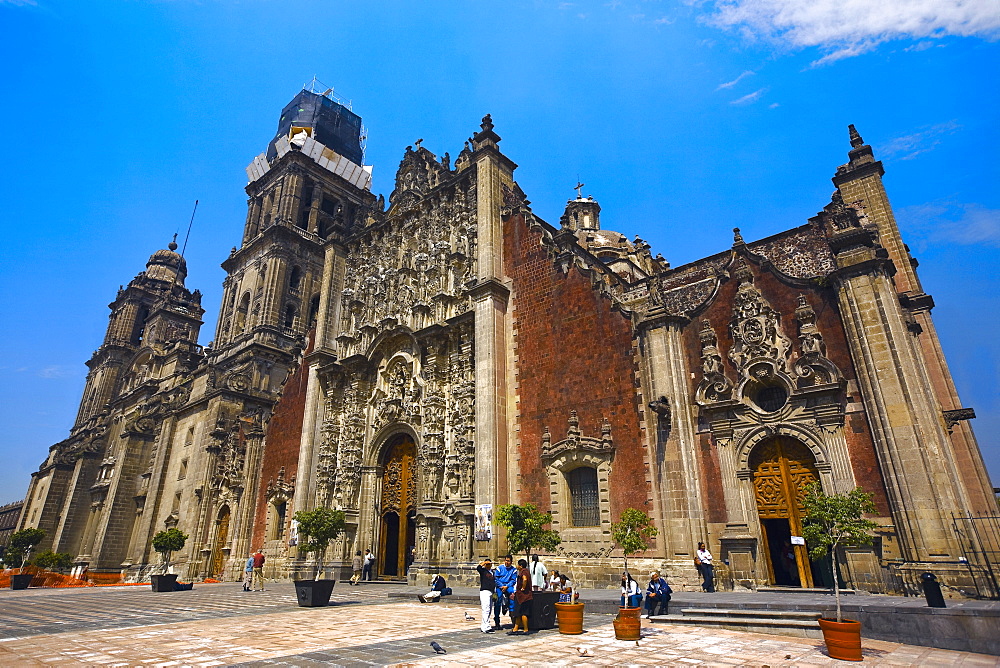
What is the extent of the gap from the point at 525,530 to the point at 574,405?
551 centimetres

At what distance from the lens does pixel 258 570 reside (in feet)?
82.8

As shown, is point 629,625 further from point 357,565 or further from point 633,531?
point 357,565

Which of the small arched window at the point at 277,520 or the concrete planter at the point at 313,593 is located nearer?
the concrete planter at the point at 313,593

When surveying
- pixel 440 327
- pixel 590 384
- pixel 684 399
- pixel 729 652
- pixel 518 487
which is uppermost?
pixel 440 327

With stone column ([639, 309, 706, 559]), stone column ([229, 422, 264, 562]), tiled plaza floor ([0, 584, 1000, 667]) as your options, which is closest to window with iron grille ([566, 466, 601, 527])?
stone column ([639, 309, 706, 559])

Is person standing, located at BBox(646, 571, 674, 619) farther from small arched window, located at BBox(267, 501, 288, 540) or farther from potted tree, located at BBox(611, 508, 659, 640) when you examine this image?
small arched window, located at BBox(267, 501, 288, 540)

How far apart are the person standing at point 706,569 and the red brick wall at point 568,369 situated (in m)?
2.56

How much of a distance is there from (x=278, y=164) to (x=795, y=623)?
186ft

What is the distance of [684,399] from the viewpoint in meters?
17.7

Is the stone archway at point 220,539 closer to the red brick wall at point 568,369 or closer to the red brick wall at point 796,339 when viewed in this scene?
the red brick wall at point 568,369

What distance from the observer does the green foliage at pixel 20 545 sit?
153 ft

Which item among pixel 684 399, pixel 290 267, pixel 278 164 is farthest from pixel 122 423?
pixel 684 399

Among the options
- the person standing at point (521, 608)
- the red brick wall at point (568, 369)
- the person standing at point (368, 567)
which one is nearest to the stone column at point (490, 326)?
the red brick wall at point (568, 369)

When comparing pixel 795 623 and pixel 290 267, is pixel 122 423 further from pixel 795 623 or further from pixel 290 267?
pixel 795 623
